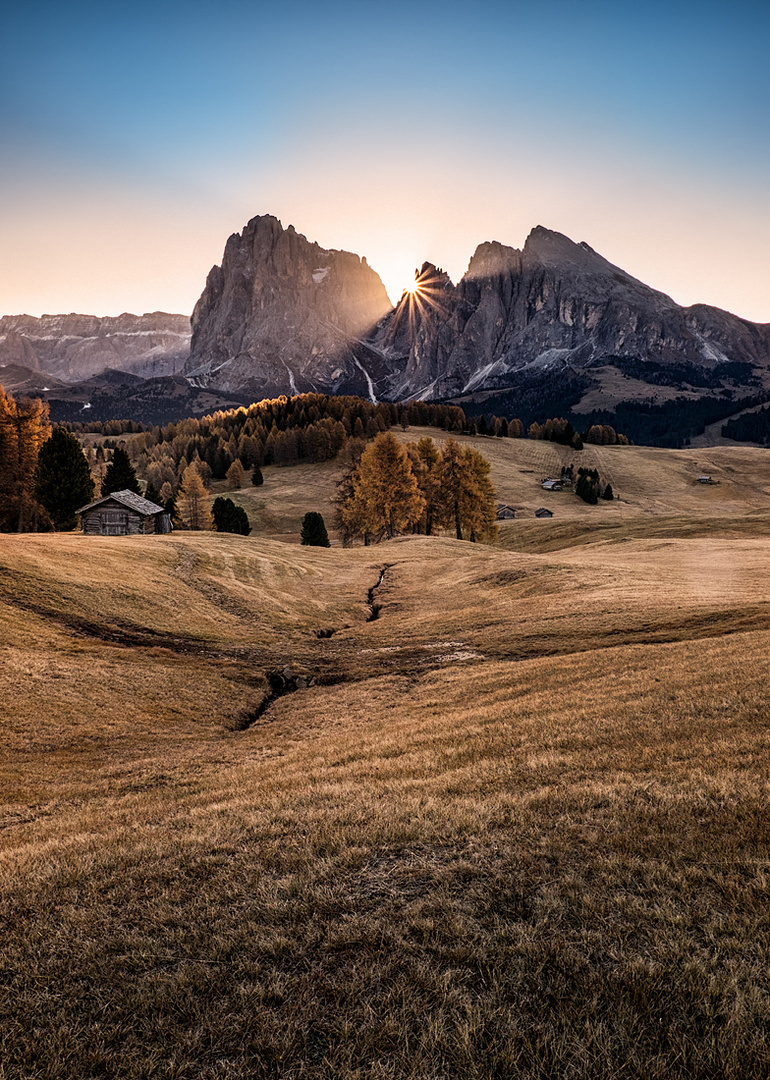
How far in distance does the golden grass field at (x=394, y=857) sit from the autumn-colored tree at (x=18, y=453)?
42.7 m

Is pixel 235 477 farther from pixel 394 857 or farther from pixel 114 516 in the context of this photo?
pixel 394 857

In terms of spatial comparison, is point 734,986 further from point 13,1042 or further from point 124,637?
point 124,637

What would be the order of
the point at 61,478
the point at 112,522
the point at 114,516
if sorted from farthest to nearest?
the point at 61,478 < the point at 114,516 < the point at 112,522

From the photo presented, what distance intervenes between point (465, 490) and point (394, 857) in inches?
2693

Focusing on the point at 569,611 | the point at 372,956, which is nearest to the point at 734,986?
the point at 372,956

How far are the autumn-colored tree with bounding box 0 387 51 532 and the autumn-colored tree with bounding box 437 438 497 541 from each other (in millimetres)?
49710

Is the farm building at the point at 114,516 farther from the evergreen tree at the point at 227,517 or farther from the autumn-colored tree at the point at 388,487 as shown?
the autumn-colored tree at the point at 388,487

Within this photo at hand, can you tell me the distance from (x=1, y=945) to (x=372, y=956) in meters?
4.80

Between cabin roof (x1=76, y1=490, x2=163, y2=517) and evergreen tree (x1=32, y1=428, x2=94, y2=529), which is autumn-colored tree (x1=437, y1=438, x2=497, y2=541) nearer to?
cabin roof (x1=76, y1=490, x2=163, y2=517)

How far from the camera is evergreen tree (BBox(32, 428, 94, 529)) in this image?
219 ft

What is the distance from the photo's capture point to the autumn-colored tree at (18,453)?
58344 mm

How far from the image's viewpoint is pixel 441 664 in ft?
79.3

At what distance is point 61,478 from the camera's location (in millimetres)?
67688

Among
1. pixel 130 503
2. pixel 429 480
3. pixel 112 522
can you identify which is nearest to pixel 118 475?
pixel 130 503
